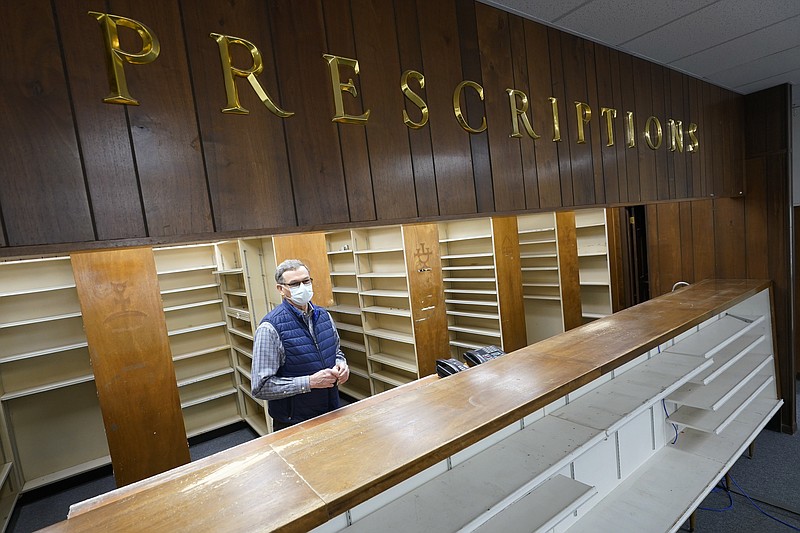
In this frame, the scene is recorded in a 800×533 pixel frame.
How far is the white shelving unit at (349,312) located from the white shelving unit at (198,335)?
141 cm

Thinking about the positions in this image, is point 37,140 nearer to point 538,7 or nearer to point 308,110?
point 308,110

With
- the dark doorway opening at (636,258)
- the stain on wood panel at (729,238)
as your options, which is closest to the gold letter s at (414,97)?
the stain on wood panel at (729,238)

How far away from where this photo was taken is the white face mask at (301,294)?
2.23 metres

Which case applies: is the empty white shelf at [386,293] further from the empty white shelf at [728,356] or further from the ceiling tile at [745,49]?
the ceiling tile at [745,49]

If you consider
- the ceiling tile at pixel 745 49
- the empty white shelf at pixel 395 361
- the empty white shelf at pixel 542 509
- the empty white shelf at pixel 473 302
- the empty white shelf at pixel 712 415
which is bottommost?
the empty white shelf at pixel 395 361

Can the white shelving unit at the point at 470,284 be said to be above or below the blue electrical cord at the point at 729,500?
above

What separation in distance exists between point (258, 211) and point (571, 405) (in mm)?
1604

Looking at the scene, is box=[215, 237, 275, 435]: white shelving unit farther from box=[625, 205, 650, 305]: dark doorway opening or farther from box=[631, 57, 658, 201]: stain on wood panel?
box=[625, 205, 650, 305]: dark doorway opening

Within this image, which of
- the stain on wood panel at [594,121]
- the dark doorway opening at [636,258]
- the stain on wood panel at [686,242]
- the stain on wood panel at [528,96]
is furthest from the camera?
the dark doorway opening at [636,258]

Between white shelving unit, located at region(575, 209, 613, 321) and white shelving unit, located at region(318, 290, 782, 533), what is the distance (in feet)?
5.98

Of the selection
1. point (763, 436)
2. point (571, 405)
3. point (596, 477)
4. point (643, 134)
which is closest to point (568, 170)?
point (643, 134)

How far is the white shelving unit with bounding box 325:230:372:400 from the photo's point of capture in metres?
5.32

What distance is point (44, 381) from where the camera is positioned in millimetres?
3793

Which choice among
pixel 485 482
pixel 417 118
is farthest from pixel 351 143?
pixel 485 482
